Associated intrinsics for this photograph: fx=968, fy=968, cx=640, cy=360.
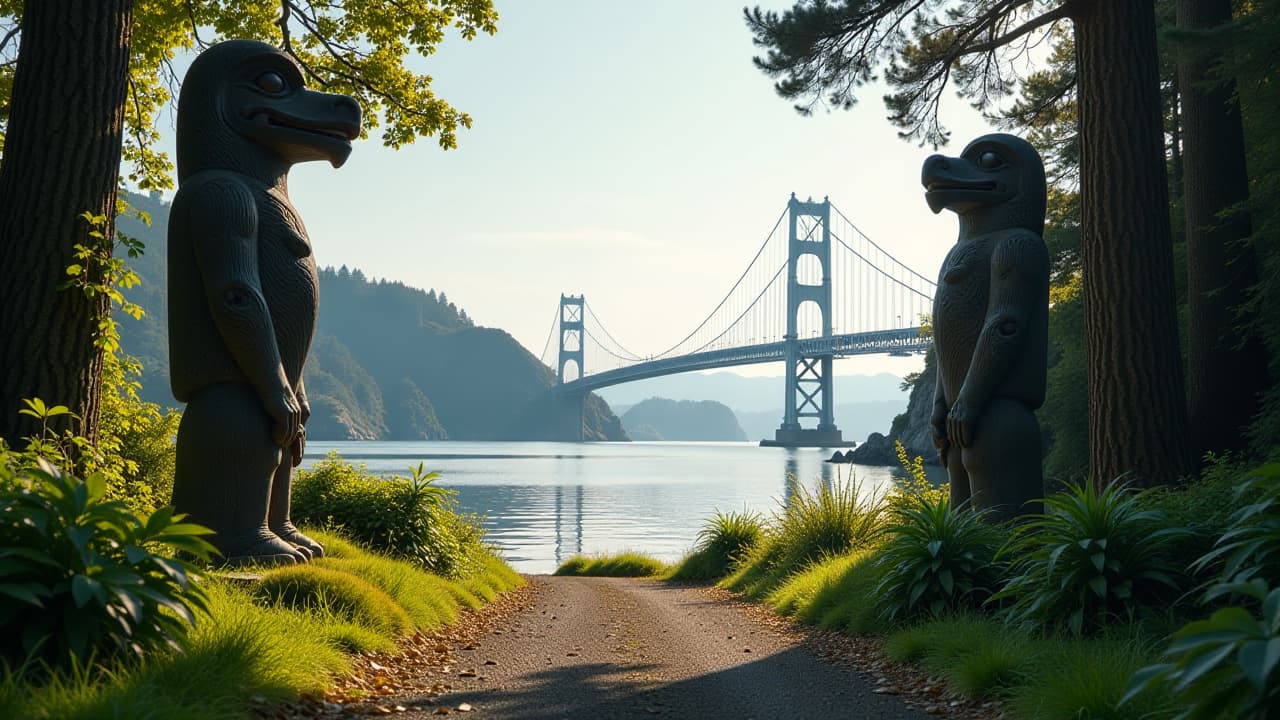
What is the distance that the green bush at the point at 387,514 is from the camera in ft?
23.6

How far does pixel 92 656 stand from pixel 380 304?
396 feet

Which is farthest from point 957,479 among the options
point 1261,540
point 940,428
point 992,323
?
point 1261,540

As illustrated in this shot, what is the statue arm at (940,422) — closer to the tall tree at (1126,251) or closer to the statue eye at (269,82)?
the tall tree at (1126,251)

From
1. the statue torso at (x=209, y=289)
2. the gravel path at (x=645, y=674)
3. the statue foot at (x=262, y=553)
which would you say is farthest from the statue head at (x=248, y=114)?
the gravel path at (x=645, y=674)

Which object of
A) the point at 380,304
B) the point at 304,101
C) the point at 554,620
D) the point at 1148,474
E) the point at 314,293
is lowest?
the point at 554,620

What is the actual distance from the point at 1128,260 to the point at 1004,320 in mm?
1526

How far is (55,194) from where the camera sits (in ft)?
15.5

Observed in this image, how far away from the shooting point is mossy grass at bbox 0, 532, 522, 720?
267 cm

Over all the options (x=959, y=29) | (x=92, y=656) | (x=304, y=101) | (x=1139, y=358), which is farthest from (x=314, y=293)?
(x=959, y=29)

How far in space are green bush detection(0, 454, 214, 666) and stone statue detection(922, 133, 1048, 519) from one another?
479 centimetres

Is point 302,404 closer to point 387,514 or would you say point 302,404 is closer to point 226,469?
point 226,469

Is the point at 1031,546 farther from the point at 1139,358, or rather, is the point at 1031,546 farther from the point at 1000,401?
the point at 1139,358

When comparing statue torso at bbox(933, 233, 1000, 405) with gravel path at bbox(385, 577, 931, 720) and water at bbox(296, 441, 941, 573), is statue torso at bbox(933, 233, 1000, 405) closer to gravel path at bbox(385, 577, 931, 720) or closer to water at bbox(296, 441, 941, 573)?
water at bbox(296, 441, 941, 573)

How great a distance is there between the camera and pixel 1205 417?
30.0 feet
